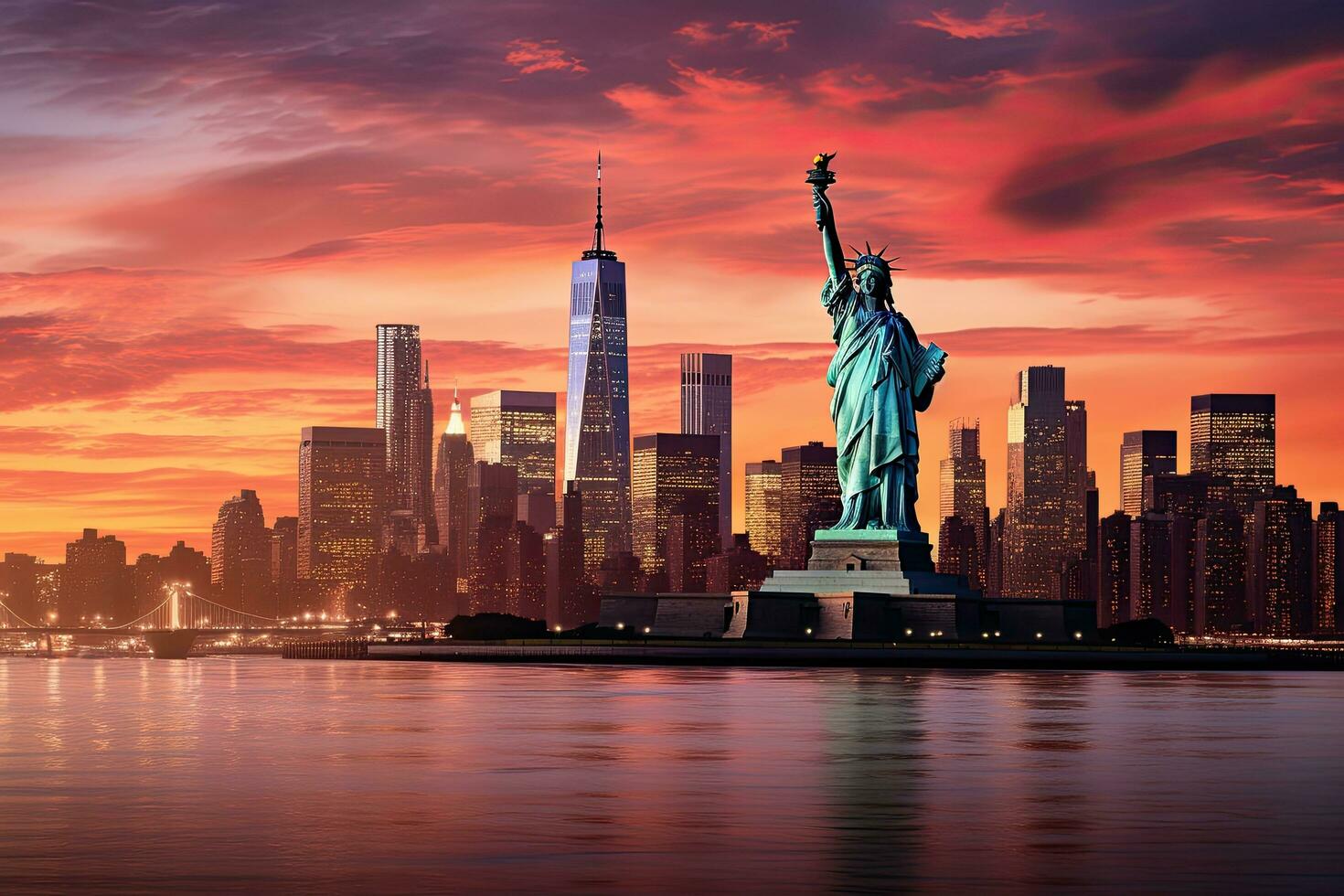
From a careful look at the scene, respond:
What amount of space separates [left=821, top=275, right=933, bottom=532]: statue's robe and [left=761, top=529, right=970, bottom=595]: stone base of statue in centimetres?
155

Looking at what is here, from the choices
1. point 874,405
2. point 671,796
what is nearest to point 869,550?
point 874,405

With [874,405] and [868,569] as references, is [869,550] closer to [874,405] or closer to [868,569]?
[868,569]

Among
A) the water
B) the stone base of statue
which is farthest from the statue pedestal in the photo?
the water

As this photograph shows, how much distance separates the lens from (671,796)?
1362 inches

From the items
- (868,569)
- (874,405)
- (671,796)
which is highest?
A: (874,405)

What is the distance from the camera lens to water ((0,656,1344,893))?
24.9 m

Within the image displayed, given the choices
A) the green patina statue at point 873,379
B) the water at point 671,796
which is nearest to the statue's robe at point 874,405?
the green patina statue at point 873,379

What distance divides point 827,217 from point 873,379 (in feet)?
40.0

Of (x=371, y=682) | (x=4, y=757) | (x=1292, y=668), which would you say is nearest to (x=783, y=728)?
(x=4, y=757)

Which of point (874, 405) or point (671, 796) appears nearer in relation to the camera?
point (671, 796)

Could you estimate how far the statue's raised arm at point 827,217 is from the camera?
13712 cm

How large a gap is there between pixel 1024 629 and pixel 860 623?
15494 millimetres

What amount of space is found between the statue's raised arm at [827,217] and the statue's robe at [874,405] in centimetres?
112

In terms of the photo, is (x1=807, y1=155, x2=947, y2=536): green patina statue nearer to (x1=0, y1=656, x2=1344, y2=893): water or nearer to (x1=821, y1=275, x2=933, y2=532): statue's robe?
(x1=821, y1=275, x2=933, y2=532): statue's robe
